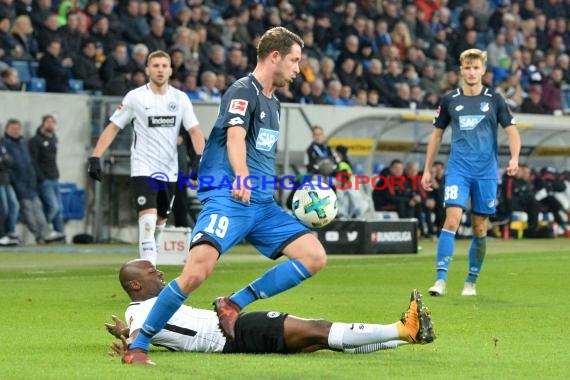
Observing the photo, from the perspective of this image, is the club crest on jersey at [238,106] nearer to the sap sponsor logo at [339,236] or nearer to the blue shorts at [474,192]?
the blue shorts at [474,192]

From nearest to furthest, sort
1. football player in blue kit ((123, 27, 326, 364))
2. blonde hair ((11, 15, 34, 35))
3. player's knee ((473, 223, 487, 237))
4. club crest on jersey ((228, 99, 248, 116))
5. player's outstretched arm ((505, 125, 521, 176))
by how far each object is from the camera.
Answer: football player in blue kit ((123, 27, 326, 364)), club crest on jersey ((228, 99, 248, 116)), player's outstretched arm ((505, 125, 521, 176)), player's knee ((473, 223, 487, 237)), blonde hair ((11, 15, 34, 35))

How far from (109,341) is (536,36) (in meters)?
26.9

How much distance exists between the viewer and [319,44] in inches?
1126

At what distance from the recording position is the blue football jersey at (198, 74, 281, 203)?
832 centimetres

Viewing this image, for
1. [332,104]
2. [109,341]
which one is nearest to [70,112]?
[332,104]

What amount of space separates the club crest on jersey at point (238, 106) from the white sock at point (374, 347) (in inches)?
65.1

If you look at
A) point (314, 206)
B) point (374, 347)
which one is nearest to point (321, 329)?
point (374, 347)

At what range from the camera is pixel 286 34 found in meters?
8.54

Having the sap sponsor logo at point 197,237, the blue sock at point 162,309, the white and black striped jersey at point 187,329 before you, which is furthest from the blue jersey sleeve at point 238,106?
the white and black striped jersey at point 187,329

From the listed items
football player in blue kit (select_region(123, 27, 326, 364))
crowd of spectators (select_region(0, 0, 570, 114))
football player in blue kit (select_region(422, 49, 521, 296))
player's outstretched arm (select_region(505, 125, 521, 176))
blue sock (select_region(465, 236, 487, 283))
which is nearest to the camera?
football player in blue kit (select_region(123, 27, 326, 364))

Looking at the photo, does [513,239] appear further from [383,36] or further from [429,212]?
[383,36]

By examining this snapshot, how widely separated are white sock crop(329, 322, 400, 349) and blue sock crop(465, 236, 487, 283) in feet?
18.3

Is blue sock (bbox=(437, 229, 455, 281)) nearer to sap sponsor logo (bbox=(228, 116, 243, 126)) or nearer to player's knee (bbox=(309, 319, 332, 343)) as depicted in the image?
player's knee (bbox=(309, 319, 332, 343))

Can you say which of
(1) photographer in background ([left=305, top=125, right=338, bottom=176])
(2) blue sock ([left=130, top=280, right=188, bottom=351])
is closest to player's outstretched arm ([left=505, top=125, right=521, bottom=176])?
(2) blue sock ([left=130, top=280, right=188, bottom=351])
